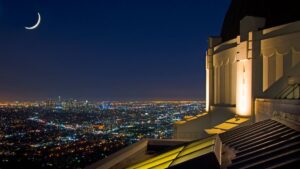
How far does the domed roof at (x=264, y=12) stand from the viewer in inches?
567

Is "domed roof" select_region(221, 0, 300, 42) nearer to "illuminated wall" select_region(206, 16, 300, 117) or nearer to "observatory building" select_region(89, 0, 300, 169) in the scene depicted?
"observatory building" select_region(89, 0, 300, 169)

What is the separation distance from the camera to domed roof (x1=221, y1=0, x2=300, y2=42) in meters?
14.4

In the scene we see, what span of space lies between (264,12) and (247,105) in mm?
5079

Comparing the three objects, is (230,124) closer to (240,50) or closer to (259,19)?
(240,50)

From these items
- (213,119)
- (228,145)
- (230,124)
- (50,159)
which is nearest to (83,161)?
(50,159)

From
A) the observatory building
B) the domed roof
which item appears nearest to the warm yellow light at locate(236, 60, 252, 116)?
the observatory building

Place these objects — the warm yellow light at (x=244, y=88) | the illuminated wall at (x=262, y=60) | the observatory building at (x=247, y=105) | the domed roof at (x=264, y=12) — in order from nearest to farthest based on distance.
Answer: the observatory building at (x=247, y=105)
the illuminated wall at (x=262, y=60)
the warm yellow light at (x=244, y=88)
the domed roof at (x=264, y=12)

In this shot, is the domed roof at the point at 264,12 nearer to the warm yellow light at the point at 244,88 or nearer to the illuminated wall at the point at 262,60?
the illuminated wall at the point at 262,60

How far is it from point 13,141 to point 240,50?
52.9m

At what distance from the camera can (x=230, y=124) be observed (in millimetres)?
13320

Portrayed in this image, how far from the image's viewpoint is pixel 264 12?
15.9 meters

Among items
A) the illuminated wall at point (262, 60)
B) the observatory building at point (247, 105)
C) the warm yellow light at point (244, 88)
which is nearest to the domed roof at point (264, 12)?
the observatory building at point (247, 105)

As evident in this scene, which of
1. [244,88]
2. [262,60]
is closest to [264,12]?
[262,60]

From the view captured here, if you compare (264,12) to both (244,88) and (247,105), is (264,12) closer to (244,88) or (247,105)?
(244,88)
